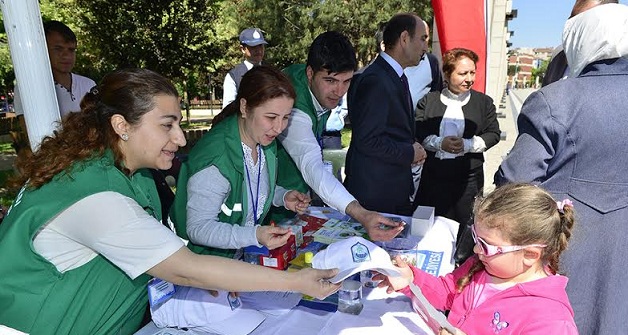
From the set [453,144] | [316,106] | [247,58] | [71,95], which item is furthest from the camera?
[247,58]

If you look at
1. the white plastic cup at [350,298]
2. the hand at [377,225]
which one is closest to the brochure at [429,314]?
the white plastic cup at [350,298]

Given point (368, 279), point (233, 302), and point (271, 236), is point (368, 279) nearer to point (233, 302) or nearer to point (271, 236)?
point (271, 236)

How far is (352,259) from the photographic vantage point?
1.36m

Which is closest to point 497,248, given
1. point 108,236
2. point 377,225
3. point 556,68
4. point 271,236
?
point 377,225

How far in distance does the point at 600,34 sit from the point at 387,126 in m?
1.19

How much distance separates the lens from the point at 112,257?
1.21 m

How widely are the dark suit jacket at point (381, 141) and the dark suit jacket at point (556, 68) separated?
0.84 meters

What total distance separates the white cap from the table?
163mm

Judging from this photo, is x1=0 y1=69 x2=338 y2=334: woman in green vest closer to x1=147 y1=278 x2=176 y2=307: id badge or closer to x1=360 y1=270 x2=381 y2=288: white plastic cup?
x1=147 y1=278 x2=176 y2=307: id badge

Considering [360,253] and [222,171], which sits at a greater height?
[222,171]

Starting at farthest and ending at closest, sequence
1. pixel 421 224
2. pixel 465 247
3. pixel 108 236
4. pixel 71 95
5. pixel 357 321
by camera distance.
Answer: pixel 71 95, pixel 421 224, pixel 465 247, pixel 357 321, pixel 108 236

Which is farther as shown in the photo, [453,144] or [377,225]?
[453,144]

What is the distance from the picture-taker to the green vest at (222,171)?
1729mm

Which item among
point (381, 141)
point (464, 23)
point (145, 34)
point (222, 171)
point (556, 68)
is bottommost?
point (381, 141)
